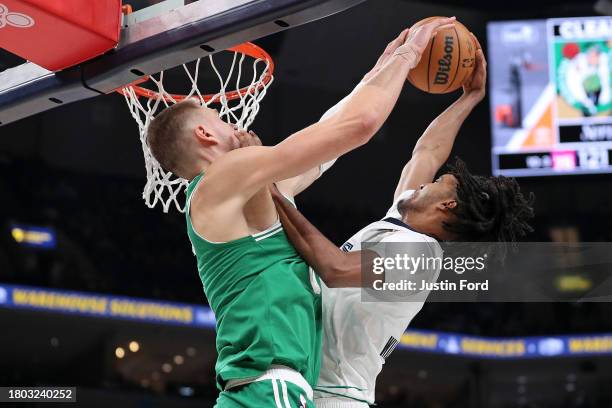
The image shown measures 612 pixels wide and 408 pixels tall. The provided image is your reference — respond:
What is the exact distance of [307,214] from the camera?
11742 mm

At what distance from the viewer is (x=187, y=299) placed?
1040cm

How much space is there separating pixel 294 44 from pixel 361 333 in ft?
28.0

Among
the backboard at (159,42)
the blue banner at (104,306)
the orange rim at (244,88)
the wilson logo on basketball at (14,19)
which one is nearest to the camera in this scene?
the backboard at (159,42)

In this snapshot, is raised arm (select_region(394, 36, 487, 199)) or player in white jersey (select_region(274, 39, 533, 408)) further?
raised arm (select_region(394, 36, 487, 199))

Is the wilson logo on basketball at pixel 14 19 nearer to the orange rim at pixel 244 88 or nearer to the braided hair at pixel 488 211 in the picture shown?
the orange rim at pixel 244 88

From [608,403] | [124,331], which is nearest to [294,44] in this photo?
[124,331]

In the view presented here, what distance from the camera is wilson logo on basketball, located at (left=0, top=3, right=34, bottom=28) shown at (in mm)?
2958

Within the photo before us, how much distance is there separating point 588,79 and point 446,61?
23.2 ft

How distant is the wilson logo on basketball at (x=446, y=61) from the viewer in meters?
3.08

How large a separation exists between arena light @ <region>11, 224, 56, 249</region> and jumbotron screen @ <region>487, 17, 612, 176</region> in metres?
5.15

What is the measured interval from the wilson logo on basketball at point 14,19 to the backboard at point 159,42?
0.89 feet

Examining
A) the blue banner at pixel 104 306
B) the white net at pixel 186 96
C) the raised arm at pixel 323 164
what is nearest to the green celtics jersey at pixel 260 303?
the raised arm at pixel 323 164

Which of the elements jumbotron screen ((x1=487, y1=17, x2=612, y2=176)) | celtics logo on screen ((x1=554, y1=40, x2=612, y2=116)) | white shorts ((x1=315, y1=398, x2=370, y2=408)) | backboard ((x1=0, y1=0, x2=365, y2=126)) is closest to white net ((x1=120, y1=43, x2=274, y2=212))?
backboard ((x1=0, y1=0, x2=365, y2=126))

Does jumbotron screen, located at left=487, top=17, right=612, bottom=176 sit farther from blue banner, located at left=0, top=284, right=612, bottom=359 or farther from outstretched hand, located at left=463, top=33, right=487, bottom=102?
outstretched hand, located at left=463, top=33, right=487, bottom=102
